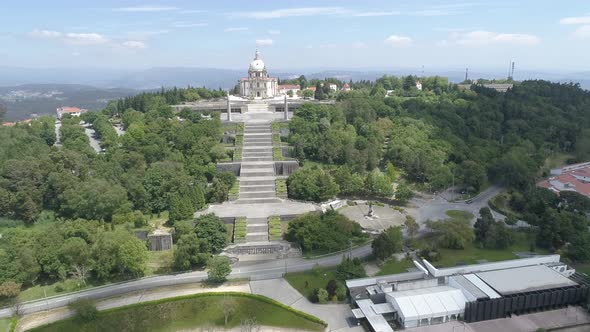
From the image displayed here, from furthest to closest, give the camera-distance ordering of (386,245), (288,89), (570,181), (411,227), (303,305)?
1. (288,89)
2. (570,181)
3. (411,227)
4. (386,245)
5. (303,305)

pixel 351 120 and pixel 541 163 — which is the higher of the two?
pixel 351 120

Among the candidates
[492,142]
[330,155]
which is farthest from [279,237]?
[492,142]

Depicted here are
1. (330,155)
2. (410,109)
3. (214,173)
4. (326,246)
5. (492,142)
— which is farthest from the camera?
(410,109)

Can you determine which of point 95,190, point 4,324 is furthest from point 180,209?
point 4,324

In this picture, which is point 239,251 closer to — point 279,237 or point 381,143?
point 279,237

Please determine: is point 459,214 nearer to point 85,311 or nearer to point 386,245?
point 386,245

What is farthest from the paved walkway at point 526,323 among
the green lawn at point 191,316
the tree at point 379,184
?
the tree at point 379,184

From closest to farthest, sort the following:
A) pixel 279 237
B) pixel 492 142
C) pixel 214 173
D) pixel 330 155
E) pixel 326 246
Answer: pixel 326 246 < pixel 279 237 < pixel 214 173 < pixel 330 155 < pixel 492 142

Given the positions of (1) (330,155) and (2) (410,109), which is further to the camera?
(2) (410,109)
